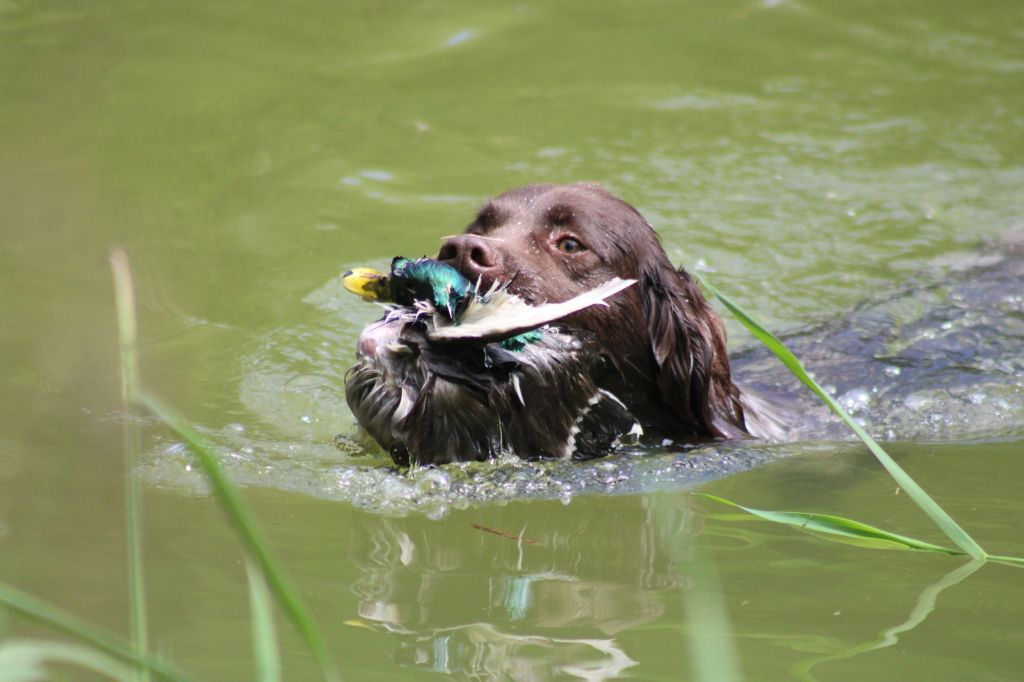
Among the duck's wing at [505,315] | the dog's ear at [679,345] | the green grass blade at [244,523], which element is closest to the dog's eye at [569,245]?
the dog's ear at [679,345]

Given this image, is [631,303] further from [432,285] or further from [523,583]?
[523,583]

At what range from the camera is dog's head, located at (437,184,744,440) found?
170 inches

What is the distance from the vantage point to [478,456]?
3.85 metres

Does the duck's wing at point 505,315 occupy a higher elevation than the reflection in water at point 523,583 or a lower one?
higher

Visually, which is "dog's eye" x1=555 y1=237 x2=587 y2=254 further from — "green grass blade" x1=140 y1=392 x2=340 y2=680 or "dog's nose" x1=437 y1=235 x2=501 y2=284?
"green grass blade" x1=140 y1=392 x2=340 y2=680

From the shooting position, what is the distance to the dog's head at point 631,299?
14.1 ft

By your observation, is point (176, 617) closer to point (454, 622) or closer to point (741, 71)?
point (454, 622)

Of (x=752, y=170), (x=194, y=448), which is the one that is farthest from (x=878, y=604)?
(x=752, y=170)

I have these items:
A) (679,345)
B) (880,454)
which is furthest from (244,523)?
(679,345)

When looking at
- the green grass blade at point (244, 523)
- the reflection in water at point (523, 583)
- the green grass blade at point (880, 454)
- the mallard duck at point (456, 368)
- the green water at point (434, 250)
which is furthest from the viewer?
the mallard duck at point (456, 368)

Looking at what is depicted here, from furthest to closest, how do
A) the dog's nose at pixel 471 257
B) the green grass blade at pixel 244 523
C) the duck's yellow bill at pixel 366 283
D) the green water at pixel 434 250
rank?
the dog's nose at pixel 471 257, the duck's yellow bill at pixel 366 283, the green water at pixel 434 250, the green grass blade at pixel 244 523

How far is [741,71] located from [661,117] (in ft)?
3.64

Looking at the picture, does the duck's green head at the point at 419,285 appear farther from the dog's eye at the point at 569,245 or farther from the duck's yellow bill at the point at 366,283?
the dog's eye at the point at 569,245

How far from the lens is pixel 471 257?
3.89 meters
